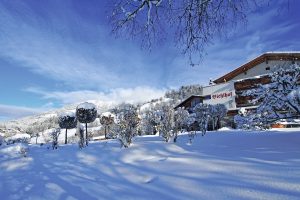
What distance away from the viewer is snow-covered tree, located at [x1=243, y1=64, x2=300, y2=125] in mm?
8000

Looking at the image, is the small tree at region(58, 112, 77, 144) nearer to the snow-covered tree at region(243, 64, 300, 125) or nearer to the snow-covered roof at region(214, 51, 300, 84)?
the snow-covered roof at region(214, 51, 300, 84)

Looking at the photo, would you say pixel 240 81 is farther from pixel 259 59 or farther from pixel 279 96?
pixel 279 96

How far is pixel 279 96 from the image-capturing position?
8070 mm

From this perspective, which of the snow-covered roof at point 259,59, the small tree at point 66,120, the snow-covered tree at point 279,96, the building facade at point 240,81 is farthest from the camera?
the building facade at point 240,81

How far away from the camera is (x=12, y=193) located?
17.8ft

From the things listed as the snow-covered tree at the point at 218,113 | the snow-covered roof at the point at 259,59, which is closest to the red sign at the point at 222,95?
the snow-covered roof at the point at 259,59

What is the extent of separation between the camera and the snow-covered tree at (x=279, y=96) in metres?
8.00

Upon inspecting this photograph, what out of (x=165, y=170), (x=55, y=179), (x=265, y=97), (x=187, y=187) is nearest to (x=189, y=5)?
(x=187, y=187)

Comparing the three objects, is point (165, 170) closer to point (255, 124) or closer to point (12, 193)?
point (12, 193)

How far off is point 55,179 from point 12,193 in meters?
0.93

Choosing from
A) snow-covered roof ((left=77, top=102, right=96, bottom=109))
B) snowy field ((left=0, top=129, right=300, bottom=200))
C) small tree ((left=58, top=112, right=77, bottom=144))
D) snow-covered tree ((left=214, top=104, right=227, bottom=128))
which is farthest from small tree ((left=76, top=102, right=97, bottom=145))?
snowy field ((left=0, top=129, right=300, bottom=200))

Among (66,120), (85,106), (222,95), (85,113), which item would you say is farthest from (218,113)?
(66,120)

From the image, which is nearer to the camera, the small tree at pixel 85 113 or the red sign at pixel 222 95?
the small tree at pixel 85 113

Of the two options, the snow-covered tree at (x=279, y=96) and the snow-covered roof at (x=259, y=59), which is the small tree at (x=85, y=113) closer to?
the snow-covered roof at (x=259, y=59)
